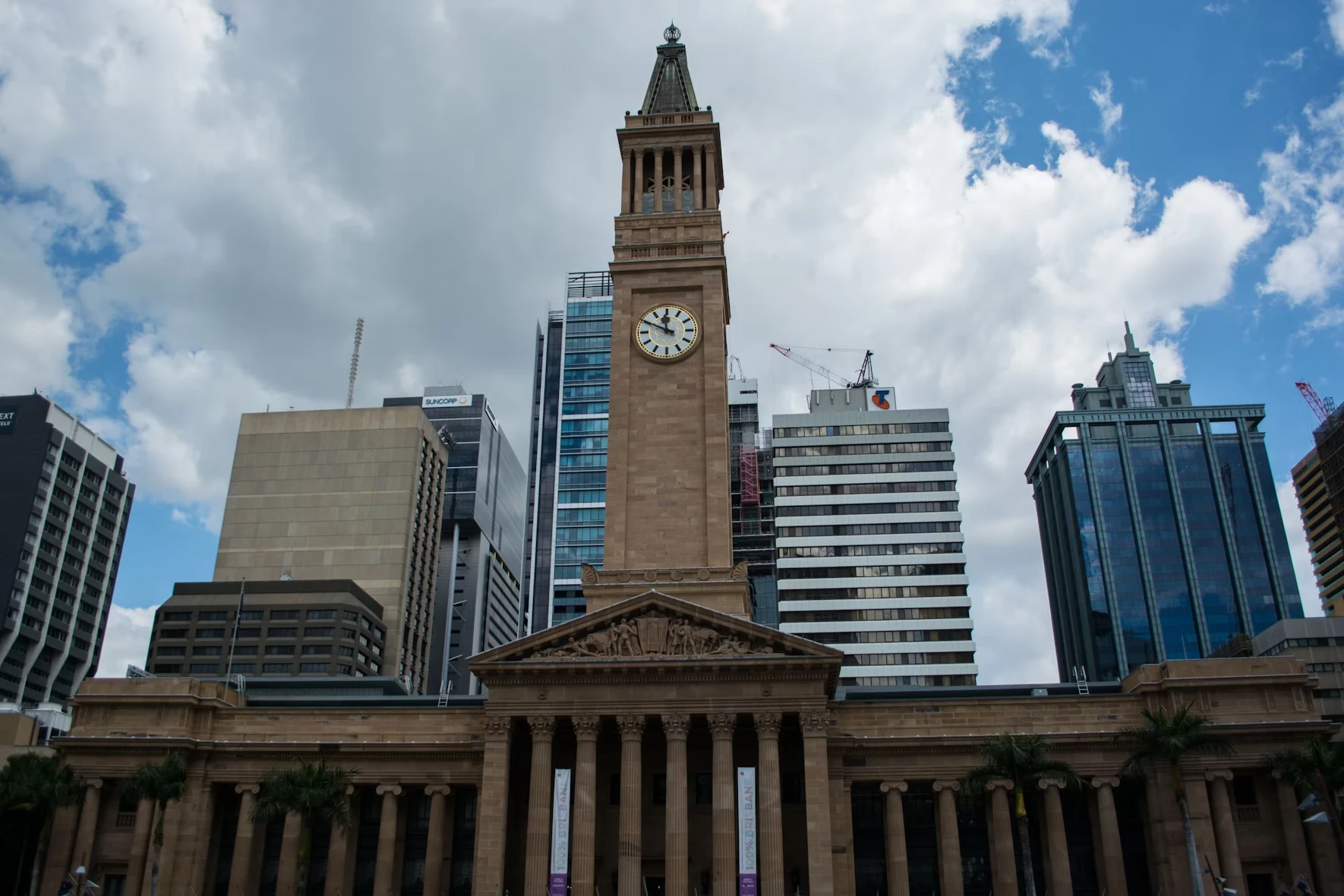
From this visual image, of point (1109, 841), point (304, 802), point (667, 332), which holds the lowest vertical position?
point (1109, 841)

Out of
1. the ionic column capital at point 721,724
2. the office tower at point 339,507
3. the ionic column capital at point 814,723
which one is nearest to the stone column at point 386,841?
the ionic column capital at point 721,724

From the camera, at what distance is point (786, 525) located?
130250mm

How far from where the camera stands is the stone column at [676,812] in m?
54.8

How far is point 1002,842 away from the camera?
58094 millimetres

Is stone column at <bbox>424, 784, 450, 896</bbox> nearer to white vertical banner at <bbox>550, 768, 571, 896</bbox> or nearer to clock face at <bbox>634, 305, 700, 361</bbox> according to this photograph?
white vertical banner at <bbox>550, 768, 571, 896</bbox>

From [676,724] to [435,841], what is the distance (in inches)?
603

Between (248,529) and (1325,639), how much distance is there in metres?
137

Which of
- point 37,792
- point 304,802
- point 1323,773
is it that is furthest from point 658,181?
point 1323,773

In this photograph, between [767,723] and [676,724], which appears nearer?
[767,723]

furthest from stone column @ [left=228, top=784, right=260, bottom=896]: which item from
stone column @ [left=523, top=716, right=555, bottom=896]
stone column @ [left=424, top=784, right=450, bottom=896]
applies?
stone column @ [left=523, top=716, right=555, bottom=896]

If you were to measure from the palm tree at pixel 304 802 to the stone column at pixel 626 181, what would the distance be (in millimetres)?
43130

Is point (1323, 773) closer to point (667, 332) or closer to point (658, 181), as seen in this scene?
point (667, 332)

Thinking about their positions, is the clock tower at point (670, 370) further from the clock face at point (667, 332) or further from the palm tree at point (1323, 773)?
the palm tree at point (1323, 773)

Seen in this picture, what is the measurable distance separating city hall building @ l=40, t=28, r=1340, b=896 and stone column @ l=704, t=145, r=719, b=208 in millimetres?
22622
